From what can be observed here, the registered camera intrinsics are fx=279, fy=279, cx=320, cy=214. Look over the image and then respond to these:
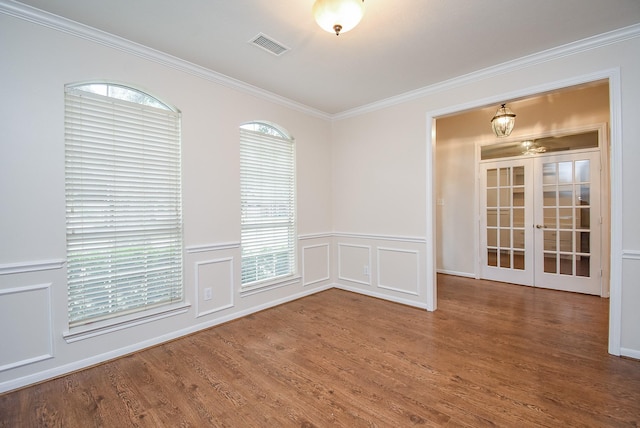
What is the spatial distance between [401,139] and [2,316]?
13.9 ft

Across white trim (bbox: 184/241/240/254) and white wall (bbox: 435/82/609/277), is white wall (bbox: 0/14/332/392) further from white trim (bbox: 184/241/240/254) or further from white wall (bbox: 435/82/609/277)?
white wall (bbox: 435/82/609/277)

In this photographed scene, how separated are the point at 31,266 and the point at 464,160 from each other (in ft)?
19.5

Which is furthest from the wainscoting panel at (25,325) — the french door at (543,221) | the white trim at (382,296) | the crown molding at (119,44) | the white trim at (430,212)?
the french door at (543,221)

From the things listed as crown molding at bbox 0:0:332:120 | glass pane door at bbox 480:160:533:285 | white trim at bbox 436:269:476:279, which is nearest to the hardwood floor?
glass pane door at bbox 480:160:533:285

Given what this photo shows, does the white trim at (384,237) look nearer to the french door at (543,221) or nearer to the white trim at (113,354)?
the white trim at (113,354)

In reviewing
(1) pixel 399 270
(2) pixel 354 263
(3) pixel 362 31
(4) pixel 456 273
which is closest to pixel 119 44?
(3) pixel 362 31

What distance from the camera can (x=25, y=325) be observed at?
2.08 metres

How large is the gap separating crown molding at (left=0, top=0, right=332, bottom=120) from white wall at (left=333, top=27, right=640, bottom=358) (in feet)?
5.07

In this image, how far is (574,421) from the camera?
5.54 ft

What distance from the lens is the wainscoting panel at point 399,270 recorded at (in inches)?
146

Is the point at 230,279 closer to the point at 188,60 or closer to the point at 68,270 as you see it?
the point at 68,270

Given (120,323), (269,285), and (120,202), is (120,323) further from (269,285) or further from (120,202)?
(269,285)

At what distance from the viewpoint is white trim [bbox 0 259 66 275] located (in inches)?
79.0

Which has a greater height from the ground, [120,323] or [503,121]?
[503,121]
